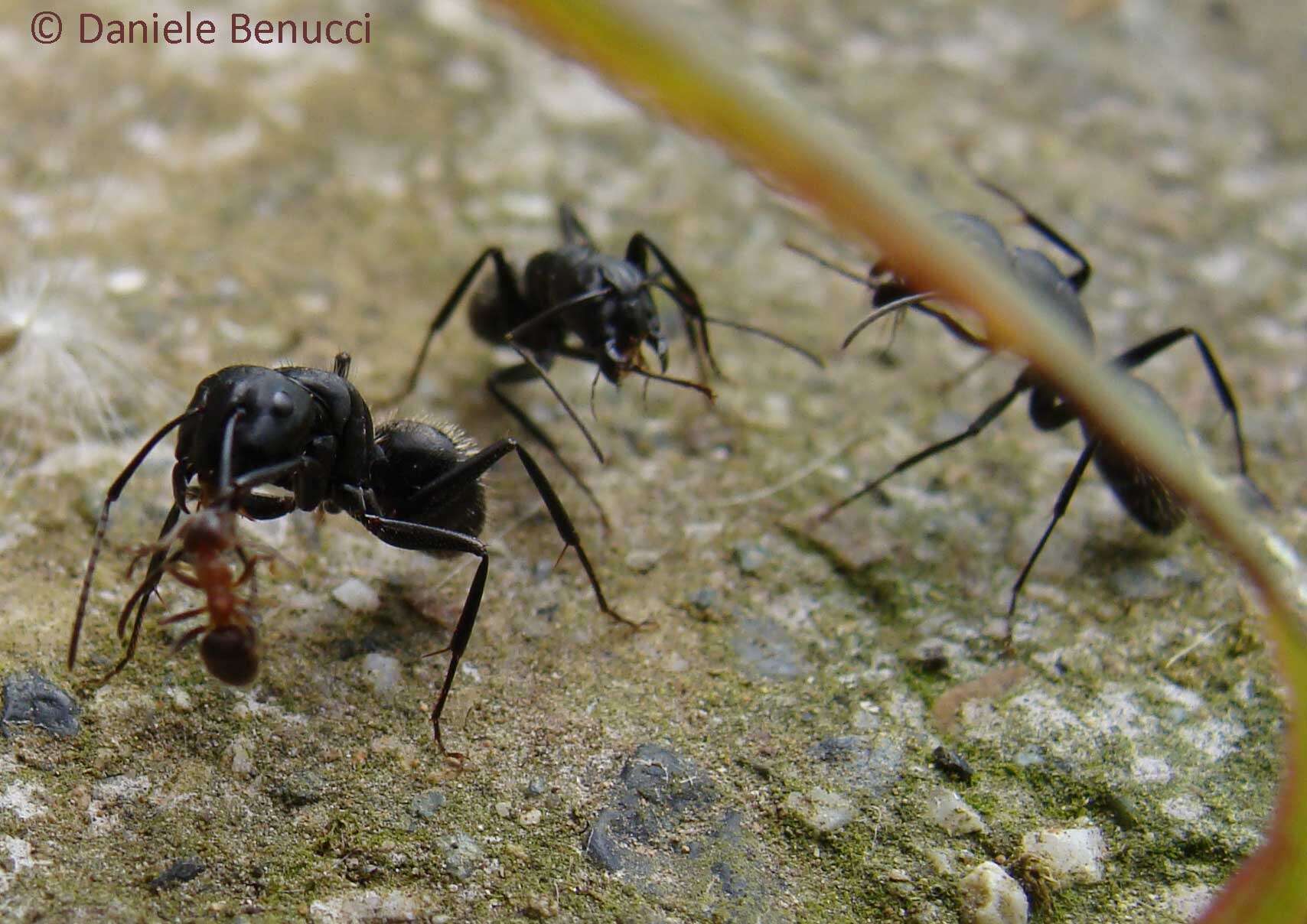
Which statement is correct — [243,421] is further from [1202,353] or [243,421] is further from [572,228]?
[1202,353]

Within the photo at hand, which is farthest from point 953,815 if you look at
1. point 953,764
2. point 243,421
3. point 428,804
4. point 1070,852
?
point 243,421

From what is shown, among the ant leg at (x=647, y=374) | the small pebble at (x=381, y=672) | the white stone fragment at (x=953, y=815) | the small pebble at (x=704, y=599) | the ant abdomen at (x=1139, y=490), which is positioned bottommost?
the small pebble at (x=381, y=672)

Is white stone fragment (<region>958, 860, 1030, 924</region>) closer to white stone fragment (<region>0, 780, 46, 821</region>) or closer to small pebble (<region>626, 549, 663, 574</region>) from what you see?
small pebble (<region>626, 549, 663, 574</region>)

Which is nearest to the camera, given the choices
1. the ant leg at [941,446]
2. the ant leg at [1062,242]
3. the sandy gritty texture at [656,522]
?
the sandy gritty texture at [656,522]

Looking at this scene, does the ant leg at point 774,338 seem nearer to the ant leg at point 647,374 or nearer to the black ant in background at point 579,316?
the black ant in background at point 579,316

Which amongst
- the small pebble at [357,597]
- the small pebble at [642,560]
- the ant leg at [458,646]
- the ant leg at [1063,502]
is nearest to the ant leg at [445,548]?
the ant leg at [458,646]

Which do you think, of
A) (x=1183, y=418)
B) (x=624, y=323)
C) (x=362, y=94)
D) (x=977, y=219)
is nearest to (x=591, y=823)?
(x=624, y=323)
